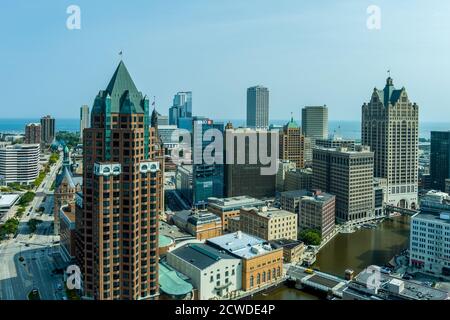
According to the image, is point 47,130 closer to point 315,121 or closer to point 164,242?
point 315,121

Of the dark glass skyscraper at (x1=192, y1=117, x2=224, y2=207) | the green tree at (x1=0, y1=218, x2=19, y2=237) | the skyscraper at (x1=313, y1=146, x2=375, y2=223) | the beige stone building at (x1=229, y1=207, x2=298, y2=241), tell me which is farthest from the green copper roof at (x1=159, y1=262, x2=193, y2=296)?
the skyscraper at (x1=313, y1=146, x2=375, y2=223)

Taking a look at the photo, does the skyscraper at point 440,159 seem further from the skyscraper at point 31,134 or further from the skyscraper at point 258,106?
the skyscraper at point 31,134

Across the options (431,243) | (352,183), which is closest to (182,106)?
(352,183)

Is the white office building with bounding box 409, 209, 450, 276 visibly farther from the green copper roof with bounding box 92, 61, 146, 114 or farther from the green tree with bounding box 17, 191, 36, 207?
the green tree with bounding box 17, 191, 36, 207

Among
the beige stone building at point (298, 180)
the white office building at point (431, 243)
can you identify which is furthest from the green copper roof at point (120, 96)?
the beige stone building at point (298, 180)

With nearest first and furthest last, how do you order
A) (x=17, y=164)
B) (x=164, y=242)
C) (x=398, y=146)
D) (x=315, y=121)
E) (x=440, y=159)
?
1. (x=164, y=242)
2. (x=398, y=146)
3. (x=440, y=159)
4. (x=17, y=164)
5. (x=315, y=121)
